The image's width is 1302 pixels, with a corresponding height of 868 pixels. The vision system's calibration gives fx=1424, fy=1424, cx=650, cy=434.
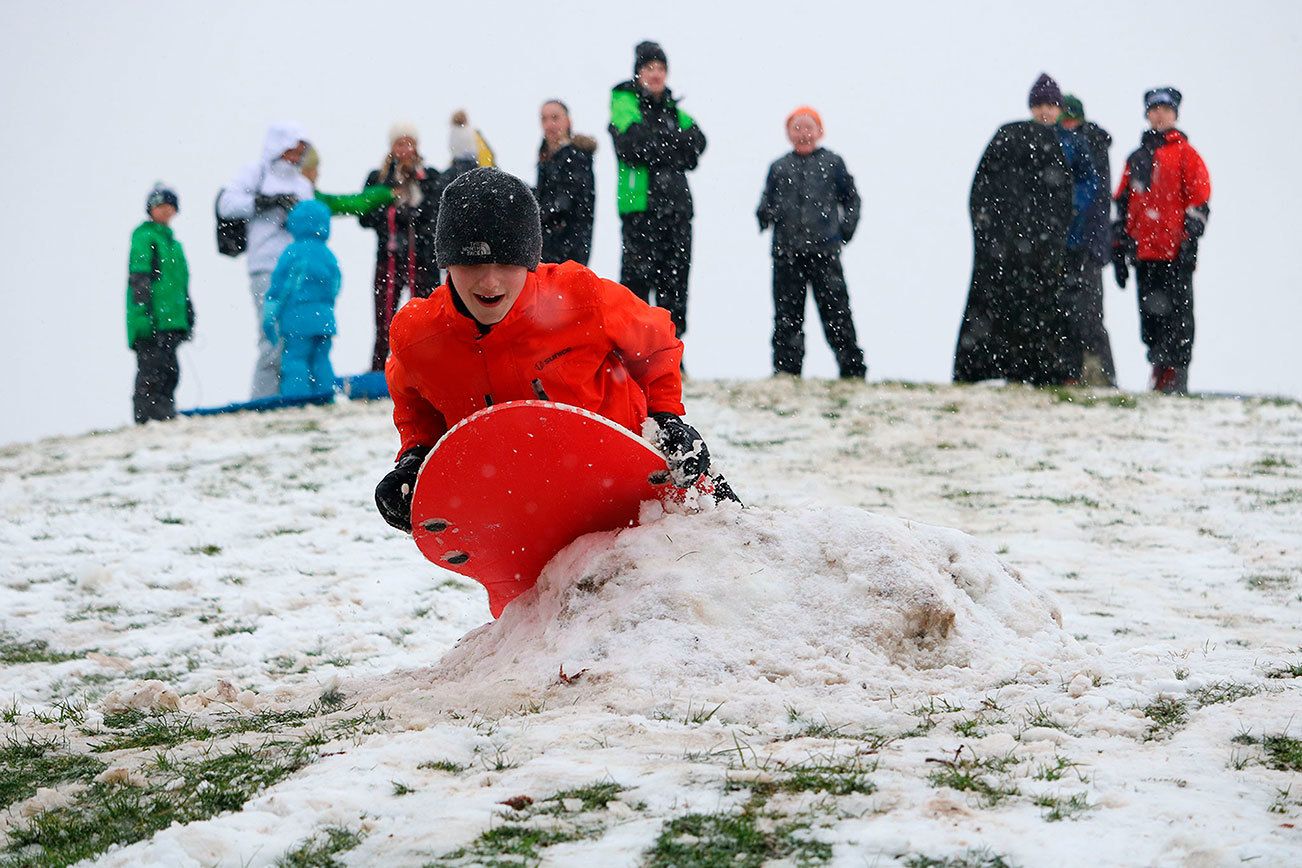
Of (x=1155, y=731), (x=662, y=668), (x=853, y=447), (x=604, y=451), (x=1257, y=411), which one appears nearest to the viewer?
(x=1155, y=731)

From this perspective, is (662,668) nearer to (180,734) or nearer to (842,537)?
(842,537)

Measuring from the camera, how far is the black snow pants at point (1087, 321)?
11.5m

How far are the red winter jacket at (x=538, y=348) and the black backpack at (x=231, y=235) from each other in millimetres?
7963

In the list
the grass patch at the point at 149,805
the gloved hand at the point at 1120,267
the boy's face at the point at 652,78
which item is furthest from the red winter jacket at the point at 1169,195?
the grass patch at the point at 149,805

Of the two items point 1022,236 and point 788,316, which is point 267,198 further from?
point 1022,236

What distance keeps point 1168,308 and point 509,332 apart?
880 centimetres

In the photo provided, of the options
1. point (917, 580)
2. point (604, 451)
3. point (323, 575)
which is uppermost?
point (604, 451)

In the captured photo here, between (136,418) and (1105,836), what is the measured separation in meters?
11.0

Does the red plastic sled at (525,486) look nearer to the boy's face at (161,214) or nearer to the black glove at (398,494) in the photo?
the black glove at (398,494)

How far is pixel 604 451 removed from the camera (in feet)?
13.2

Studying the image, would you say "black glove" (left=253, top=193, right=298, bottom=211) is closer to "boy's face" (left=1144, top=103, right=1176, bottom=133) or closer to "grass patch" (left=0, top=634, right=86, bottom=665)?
"grass patch" (left=0, top=634, right=86, bottom=665)

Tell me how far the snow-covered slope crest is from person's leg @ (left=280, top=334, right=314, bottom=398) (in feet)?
25.9

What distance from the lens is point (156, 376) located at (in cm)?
1202

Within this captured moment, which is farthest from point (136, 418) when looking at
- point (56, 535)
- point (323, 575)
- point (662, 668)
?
point (662, 668)
